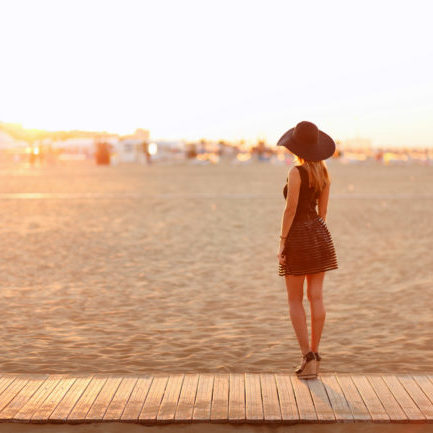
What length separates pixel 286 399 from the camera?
198 inches

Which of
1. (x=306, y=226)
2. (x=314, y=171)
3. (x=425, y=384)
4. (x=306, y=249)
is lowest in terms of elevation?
(x=425, y=384)

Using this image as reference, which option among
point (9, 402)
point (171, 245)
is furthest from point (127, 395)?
point (171, 245)

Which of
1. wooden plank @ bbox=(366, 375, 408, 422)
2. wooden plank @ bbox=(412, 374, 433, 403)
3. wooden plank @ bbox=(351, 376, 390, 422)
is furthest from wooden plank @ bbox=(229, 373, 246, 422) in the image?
wooden plank @ bbox=(412, 374, 433, 403)

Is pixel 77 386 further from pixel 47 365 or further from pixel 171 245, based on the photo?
pixel 171 245

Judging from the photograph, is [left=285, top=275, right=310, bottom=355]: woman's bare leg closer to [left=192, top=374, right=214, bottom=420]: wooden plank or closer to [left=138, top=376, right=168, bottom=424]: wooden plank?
[left=192, top=374, right=214, bottom=420]: wooden plank

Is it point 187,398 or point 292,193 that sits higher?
point 292,193

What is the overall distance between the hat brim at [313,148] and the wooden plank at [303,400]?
151 cm

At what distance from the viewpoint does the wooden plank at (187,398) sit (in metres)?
4.76

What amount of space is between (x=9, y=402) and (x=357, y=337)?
342 cm

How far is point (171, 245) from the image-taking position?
1410 cm

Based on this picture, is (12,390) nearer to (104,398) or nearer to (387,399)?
(104,398)

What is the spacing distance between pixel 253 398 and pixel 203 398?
316mm

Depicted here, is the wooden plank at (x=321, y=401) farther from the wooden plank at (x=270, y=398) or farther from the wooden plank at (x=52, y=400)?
the wooden plank at (x=52, y=400)

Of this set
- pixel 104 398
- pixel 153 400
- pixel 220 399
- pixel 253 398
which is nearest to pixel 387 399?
pixel 253 398
